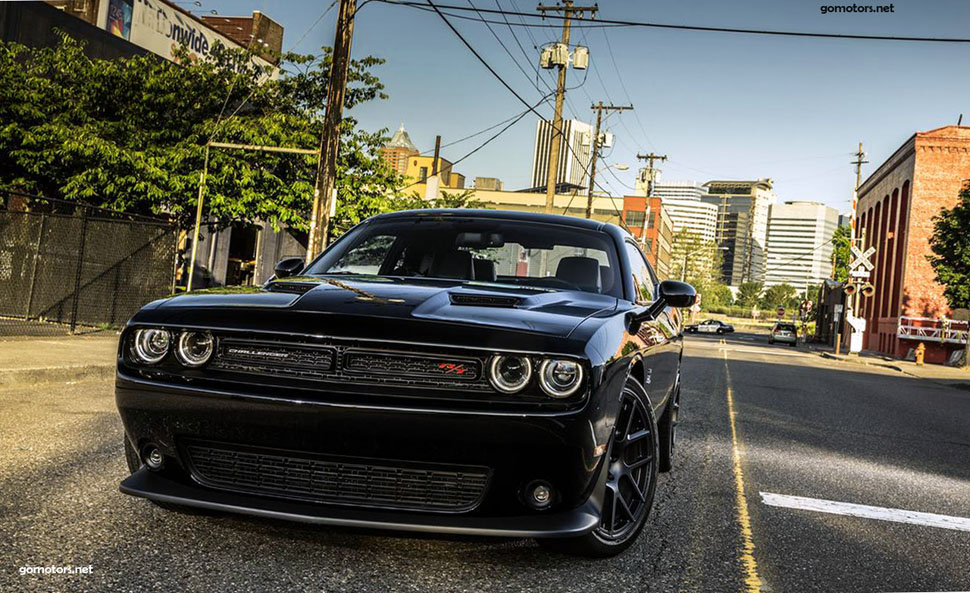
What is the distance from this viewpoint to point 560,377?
2.88 m

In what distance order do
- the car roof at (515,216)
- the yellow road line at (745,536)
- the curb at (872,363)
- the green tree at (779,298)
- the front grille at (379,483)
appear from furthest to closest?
the green tree at (779,298) → the curb at (872,363) → the car roof at (515,216) → the yellow road line at (745,536) → the front grille at (379,483)

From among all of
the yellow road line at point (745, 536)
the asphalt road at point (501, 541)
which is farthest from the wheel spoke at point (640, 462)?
the yellow road line at point (745, 536)

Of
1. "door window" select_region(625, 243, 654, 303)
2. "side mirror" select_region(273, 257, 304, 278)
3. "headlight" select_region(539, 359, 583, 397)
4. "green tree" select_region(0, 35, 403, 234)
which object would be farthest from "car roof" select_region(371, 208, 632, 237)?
"green tree" select_region(0, 35, 403, 234)

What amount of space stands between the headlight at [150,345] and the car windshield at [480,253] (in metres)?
1.38

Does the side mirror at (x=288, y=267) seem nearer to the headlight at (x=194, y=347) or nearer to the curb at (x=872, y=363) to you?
the headlight at (x=194, y=347)

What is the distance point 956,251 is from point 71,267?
90.5 ft

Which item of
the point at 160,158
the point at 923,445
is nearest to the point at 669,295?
the point at 923,445

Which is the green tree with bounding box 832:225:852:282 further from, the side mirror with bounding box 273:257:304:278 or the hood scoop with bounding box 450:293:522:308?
the hood scoop with bounding box 450:293:522:308

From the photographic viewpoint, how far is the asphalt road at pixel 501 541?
3000 millimetres

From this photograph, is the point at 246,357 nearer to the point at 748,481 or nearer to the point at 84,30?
the point at 748,481

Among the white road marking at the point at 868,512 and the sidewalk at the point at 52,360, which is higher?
the white road marking at the point at 868,512

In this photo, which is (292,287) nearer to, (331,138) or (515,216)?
(515,216)

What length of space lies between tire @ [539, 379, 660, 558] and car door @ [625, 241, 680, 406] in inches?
12.4

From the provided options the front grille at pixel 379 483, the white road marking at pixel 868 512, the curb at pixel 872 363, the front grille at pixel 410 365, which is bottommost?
the white road marking at pixel 868 512
